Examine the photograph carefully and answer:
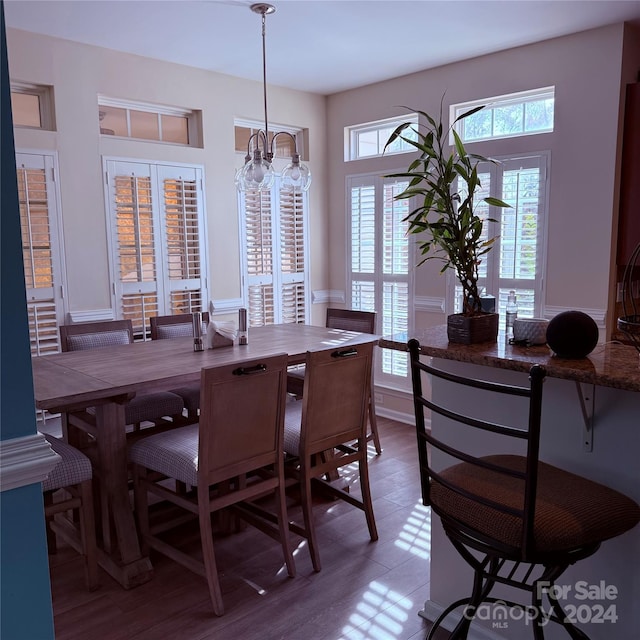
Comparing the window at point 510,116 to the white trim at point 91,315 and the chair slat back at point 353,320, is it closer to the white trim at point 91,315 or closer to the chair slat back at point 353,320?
the chair slat back at point 353,320

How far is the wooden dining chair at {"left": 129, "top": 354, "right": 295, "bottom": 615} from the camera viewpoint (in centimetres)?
A: 236

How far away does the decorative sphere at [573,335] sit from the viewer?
175 cm

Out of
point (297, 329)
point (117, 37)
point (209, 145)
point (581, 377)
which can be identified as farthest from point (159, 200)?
point (581, 377)

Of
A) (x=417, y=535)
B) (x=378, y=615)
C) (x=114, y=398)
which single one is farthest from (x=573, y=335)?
(x=114, y=398)

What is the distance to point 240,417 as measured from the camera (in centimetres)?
245

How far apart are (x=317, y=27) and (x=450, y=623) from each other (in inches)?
133

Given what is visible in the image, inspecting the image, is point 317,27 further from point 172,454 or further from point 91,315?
point 172,454

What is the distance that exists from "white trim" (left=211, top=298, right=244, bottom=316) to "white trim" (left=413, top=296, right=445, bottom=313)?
1486mm

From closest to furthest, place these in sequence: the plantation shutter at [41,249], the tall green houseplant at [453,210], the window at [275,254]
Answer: the tall green houseplant at [453,210]
the plantation shutter at [41,249]
the window at [275,254]

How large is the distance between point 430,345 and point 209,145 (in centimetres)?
323

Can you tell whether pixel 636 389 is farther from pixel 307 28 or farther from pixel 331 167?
pixel 331 167

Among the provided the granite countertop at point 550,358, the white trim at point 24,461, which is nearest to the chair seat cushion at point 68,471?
the white trim at point 24,461

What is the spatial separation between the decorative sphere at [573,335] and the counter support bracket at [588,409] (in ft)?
0.34

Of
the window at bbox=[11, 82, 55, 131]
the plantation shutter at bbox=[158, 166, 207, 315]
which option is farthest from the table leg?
the window at bbox=[11, 82, 55, 131]
